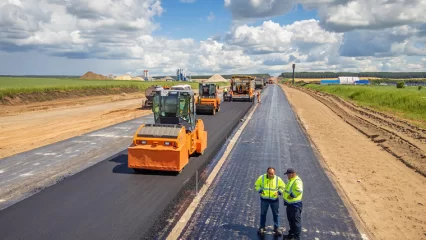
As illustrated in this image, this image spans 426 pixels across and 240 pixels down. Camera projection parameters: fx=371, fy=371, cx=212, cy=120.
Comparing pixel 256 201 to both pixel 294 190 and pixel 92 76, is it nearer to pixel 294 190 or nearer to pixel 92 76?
pixel 294 190

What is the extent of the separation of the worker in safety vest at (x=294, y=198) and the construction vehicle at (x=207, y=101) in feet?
70.5

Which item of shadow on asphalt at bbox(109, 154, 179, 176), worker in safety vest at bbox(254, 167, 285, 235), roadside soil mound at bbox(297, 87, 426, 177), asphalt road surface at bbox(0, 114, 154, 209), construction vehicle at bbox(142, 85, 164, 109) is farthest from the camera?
construction vehicle at bbox(142, 85, 164, 109)

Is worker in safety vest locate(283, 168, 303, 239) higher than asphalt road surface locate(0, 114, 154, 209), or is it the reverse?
worker in safety vest locate(283, 168, 303, 239)

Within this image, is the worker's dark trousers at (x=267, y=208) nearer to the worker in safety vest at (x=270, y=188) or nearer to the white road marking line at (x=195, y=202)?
the worker in safety vest at (x=270, y=188)

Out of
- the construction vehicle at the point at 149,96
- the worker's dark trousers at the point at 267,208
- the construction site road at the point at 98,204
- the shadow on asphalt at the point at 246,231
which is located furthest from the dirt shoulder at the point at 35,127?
the worker's dark trousers at the point at 267,208

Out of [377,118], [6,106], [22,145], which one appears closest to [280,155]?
[22,145]

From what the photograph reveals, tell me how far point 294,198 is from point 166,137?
5439 millimetres

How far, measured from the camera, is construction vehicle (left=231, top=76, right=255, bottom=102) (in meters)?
41.1

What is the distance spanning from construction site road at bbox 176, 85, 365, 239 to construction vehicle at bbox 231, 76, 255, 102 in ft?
79.7

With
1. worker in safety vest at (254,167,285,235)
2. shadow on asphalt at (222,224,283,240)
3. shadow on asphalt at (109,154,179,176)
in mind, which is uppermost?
worker in safety vest at (254,167,285,235)

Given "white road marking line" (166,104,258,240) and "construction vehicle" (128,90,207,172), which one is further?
"construction vehicle" (128,90,207,172)

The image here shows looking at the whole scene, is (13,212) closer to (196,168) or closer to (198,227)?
(198,227)

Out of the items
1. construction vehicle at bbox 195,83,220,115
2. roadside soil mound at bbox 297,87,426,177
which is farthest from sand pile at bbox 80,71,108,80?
roadside soil mound at bbox 297,87,426,177

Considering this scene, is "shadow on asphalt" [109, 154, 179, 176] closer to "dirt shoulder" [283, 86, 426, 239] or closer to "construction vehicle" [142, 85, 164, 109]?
"dirt shoulder" [283, 86, 426, 239]
